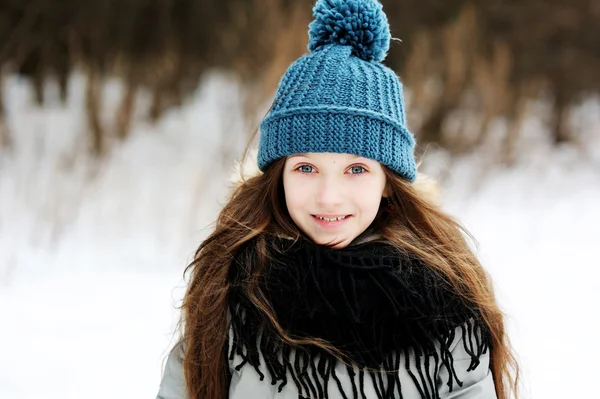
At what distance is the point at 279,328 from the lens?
135 cm

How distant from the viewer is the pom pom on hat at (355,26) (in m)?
1.45

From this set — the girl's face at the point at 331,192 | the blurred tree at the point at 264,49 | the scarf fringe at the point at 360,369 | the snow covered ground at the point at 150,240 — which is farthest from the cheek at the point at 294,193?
the blurred tree at the point at 264,49

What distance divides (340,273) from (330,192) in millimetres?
173

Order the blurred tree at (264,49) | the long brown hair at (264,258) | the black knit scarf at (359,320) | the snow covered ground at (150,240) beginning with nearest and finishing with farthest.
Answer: the black knit scarf at (359,320) → the long brown hair at (264,258) → the snow covered ground at (150,240) → the blurred tree at (264,49)

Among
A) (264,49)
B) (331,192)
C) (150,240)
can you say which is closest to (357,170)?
(331,192)

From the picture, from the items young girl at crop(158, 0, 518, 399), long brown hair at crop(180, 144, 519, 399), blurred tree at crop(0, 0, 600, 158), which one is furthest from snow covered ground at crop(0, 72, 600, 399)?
young girl at crop(158, 0, 518, 399)

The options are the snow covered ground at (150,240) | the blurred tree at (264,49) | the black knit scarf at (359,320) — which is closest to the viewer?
the black knit scarf at (359,320)

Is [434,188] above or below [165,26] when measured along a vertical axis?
below

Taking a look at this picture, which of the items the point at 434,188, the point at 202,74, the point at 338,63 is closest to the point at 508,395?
the point at 434,188

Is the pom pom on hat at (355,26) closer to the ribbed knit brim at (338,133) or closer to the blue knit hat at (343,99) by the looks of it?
the blue knit hat at (343,99)

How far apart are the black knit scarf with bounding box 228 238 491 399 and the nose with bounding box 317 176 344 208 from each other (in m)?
0.11

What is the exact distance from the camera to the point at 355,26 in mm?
1448

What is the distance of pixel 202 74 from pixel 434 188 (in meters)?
4.49

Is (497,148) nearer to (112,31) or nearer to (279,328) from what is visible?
(112,31)
